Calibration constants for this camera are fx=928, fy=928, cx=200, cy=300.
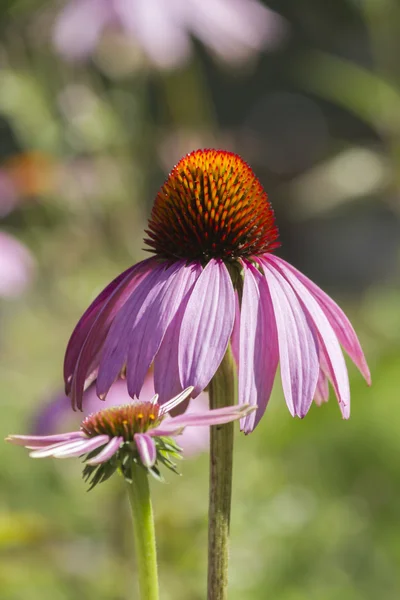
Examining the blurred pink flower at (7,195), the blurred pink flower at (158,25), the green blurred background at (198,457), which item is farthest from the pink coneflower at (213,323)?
the blurred pink flower at (7,195)

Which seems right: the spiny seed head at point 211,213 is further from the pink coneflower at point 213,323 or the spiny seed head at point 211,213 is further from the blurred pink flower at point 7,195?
the blurred pink flower at point 7,195

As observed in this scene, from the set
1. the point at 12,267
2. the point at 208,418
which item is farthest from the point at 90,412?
the point at 208,418

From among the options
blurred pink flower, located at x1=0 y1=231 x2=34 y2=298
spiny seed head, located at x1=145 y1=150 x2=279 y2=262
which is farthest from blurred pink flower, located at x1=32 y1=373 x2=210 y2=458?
spiny seed head, located at x1=145 y1=150 x2=279 y2=262

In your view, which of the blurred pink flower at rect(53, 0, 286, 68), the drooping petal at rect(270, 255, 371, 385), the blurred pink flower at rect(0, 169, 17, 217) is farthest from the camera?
the blurred pink flower at rect(0, 169, 17, 217)

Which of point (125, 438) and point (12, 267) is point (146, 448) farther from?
point (12, 267)

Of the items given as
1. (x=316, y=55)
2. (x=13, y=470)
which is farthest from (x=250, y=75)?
(x=13, y=470)

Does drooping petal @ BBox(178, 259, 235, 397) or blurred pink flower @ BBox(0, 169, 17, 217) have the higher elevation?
blurred pink flower @ BBox(0, 169, 17, 217)

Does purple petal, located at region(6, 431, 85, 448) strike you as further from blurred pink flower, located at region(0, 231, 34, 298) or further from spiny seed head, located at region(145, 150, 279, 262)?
blurred pink flower, located at region(0, 231, 34, 298)
